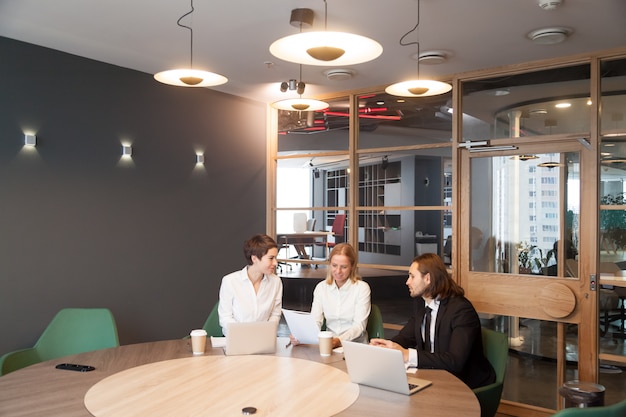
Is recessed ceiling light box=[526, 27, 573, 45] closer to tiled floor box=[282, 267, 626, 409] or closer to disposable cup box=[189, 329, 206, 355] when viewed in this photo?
tiled floor box=[282, 267, 626, 409]

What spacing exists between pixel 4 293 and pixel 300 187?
3.31 metres

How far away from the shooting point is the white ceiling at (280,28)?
352 cm

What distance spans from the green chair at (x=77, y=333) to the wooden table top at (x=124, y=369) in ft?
2.82

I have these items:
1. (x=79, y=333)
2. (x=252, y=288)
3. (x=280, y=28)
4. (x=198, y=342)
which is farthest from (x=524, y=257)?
(x=79, y=333)

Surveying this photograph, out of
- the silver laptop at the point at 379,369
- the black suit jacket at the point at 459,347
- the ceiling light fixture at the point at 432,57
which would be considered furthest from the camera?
the ceiling light fixture at the point at 432,57

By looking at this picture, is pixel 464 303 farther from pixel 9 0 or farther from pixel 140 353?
pixel 9 0

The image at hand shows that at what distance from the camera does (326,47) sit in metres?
2.52

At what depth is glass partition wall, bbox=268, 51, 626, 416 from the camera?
4.36 m

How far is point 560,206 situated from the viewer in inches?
179

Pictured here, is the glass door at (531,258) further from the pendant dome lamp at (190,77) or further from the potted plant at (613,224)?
the pendant dome lamp at (190,77)

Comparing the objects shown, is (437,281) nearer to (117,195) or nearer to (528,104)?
(528,104)

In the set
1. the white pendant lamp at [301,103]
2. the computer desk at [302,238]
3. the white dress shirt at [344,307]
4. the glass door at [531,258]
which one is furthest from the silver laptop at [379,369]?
the computer desk at [302,238]

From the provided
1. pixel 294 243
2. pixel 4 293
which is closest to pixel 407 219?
pixel 294 243

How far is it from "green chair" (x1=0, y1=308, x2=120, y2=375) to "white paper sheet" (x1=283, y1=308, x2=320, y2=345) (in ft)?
4.39
